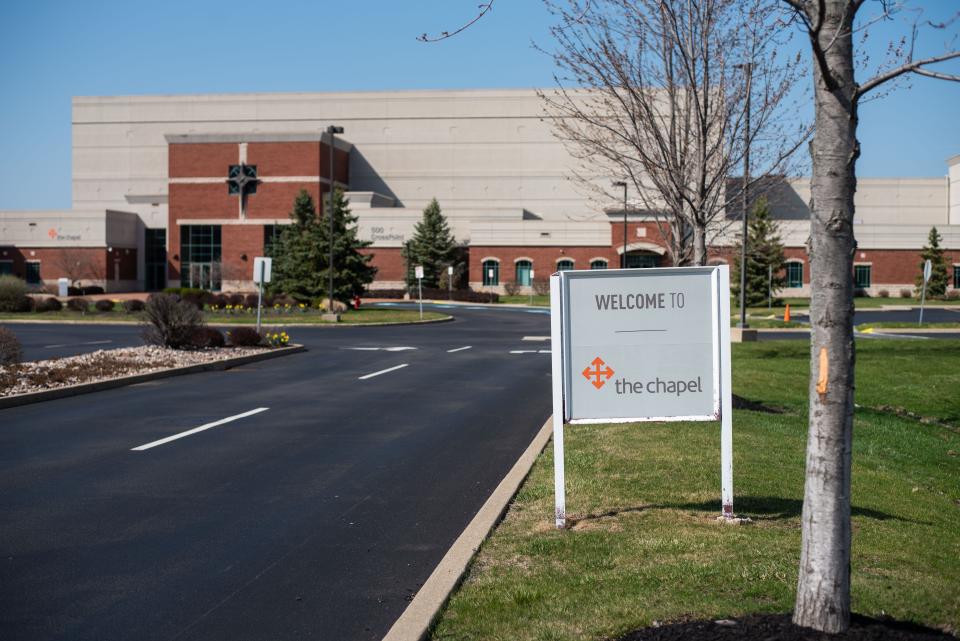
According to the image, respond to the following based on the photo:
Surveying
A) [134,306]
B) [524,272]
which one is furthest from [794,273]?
[134,306]

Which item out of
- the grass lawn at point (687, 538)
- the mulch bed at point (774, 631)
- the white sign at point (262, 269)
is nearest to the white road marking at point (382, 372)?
the grass lawn at point (687, 538)

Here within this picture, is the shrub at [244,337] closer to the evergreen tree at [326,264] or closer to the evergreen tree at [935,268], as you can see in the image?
the evergreen tree at [326,264]

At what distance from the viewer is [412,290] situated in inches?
2773

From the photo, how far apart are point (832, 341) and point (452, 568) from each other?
9.39 ft

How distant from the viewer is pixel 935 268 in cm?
6588

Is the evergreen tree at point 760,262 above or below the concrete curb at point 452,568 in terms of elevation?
above

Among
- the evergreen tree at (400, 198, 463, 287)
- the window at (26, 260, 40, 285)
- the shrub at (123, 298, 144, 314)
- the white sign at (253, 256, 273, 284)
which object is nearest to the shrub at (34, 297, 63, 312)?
the shrub at (123, 298, 144, 314)

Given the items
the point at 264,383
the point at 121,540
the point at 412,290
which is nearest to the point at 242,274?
the point at 412,290

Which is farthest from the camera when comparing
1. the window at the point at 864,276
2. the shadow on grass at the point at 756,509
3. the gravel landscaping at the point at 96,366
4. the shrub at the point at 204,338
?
the window at the point at 864,276

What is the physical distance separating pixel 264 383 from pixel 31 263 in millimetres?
65488

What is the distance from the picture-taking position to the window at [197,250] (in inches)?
2960

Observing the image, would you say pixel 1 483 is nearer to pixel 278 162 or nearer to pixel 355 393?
pixel 355 393

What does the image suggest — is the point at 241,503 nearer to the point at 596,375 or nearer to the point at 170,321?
the point at 596,375

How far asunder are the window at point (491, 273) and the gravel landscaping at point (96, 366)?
50.0 m
